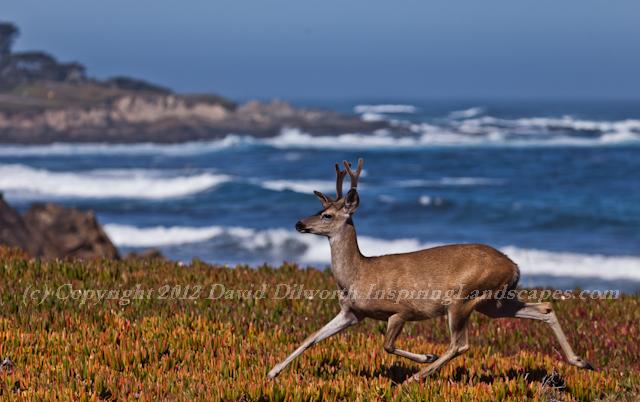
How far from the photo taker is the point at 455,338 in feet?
26.2

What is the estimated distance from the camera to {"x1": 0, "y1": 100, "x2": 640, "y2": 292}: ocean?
128 feet

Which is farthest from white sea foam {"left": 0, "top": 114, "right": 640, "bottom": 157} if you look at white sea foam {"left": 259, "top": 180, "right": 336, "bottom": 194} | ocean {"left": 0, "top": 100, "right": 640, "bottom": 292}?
white sea foam {"left": 259, "top": 180, "right": 336, "bottom": 194}

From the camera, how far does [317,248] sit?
38.1 m

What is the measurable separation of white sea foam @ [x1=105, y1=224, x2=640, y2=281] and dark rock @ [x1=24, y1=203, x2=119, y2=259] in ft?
43.6

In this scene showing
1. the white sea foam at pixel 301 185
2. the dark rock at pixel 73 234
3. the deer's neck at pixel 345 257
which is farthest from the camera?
the white sea foam at pixel 301 185

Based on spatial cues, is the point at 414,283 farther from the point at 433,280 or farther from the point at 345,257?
the point at 345,257

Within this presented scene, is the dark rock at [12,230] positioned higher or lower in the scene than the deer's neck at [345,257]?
lower

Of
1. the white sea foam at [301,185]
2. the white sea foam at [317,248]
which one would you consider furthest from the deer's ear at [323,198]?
the white sea foam at [301,185]

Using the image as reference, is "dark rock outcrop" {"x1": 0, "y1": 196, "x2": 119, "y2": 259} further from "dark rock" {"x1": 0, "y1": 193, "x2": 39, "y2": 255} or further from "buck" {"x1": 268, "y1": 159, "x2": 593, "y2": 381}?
"buck" {"x1": 268, "y1": 159, "x2": 593, "y2": 381}

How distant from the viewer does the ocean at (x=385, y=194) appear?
38.9m

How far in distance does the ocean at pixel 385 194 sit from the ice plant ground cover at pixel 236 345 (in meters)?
13.9

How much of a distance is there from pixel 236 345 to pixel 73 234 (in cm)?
1504

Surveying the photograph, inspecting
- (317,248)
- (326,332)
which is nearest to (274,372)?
(326,332)

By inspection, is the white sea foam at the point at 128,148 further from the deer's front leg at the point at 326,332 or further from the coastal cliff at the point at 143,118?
the deer's front leg at the point at 326,332
